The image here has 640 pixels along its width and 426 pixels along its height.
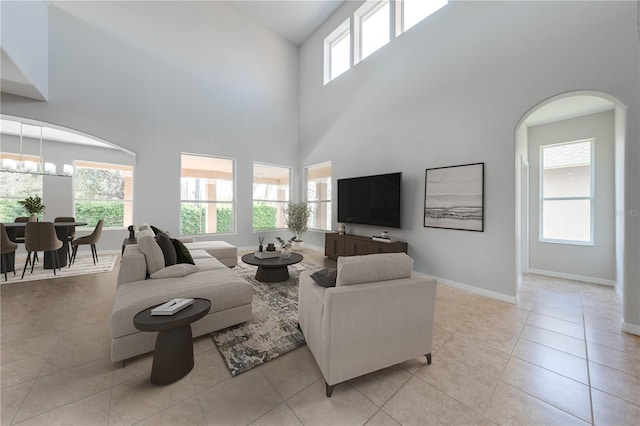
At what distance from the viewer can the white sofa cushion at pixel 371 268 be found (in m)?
1.66

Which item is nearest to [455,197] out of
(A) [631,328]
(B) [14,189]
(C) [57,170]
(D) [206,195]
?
(A) [631,328]

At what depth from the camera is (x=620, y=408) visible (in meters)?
1.48

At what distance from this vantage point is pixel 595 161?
3893mm

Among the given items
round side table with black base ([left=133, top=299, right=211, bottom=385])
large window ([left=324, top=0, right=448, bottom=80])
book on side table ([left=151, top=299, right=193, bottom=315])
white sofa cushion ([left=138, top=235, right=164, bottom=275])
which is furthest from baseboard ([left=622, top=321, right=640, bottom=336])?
large window ([left=324, top=0, right=448, bottom=80])

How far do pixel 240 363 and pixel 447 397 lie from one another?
144 centimetres

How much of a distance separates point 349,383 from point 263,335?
913mm

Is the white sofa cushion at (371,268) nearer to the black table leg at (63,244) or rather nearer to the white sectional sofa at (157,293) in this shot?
the white sectional sofa at (157,293)

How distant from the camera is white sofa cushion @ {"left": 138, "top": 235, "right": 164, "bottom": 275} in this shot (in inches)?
96.0

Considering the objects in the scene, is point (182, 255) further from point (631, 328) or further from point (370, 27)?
point (370, 27)

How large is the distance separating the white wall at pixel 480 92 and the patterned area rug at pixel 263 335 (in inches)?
102

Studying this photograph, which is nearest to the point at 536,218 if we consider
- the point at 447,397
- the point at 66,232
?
the point at 447,397

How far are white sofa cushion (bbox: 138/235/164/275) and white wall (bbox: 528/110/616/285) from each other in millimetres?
6089

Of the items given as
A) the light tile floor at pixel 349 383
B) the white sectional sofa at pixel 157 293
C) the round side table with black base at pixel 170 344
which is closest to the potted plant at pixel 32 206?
the light tile floor at pixel 349 383

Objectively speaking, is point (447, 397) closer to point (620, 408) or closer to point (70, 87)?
point (620, 408)
